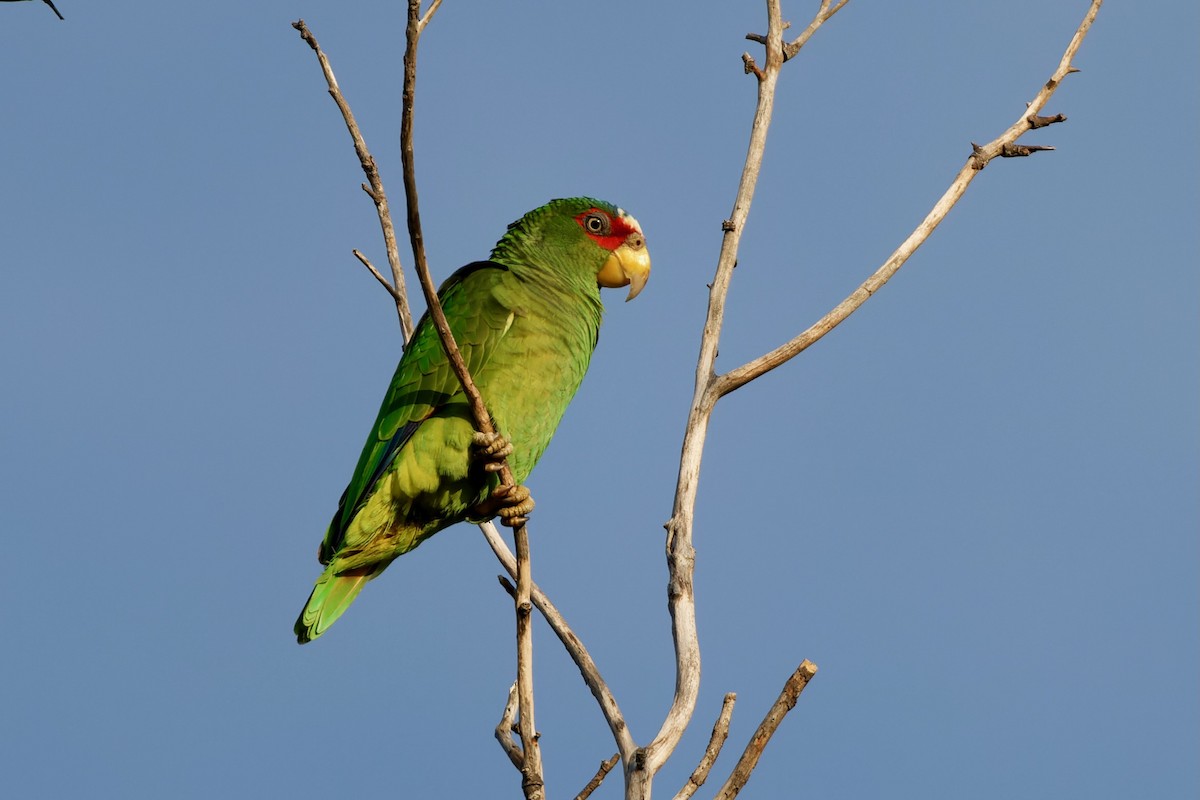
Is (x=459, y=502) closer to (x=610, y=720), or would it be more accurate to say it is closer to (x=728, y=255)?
(x=610, y=720)

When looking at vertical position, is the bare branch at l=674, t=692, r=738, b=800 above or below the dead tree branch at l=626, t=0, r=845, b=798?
below

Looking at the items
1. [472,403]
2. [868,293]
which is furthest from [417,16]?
[868,293]

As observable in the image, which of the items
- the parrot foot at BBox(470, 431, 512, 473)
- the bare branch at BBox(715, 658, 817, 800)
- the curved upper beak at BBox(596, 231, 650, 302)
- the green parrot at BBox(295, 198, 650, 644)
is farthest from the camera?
the curved upper beak at BBox(596, 231, 650, 302)

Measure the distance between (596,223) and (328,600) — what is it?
7.43 feet

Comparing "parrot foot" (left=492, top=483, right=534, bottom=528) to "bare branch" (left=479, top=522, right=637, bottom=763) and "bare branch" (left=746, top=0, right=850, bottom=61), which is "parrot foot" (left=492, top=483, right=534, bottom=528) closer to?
"bare branch" (left=479, top=522, right=637, bottom=763)

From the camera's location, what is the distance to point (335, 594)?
4465 millimetres

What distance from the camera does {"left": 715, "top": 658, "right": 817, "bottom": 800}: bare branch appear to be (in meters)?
3.11

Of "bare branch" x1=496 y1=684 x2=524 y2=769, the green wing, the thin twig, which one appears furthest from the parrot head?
"bare branch" x1=496 y1=684 x2=524 y2=769

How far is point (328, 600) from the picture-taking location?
4426 mm

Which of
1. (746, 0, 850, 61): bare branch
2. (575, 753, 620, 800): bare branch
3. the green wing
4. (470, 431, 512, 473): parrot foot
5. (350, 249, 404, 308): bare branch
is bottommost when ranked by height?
(575, 753, 620, 800): bare branch

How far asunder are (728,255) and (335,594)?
7.16 feet

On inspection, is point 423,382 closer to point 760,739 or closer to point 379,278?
point 379,278

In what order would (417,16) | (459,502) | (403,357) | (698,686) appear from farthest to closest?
(403,357), (459,502), (698,686), (417,16)

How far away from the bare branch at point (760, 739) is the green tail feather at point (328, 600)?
77.4 inches
